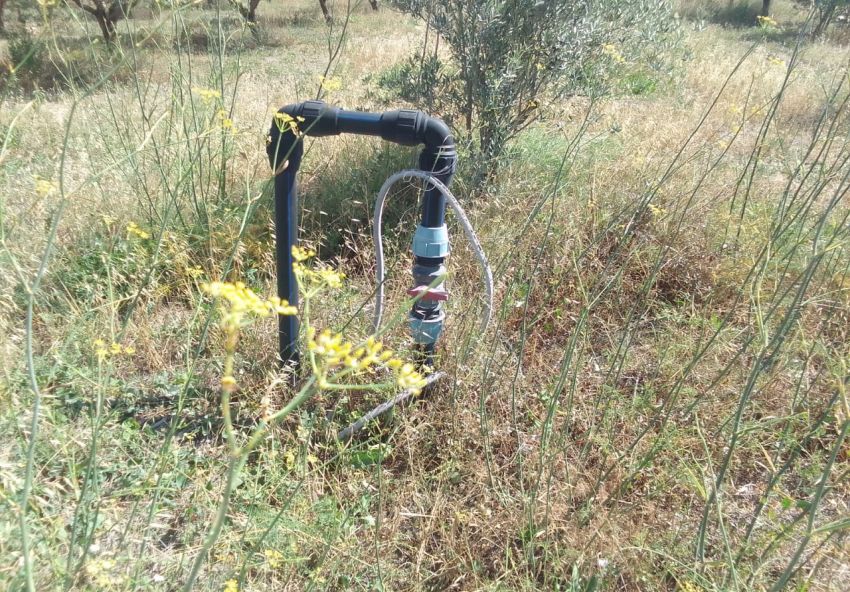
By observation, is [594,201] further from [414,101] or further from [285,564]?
[285,564]

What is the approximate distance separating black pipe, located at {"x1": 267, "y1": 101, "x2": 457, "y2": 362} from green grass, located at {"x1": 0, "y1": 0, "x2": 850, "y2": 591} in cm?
17

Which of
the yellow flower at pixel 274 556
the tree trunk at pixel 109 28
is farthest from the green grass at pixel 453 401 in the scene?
the tree trunk at pixel 109 28

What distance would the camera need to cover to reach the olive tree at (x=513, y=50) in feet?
10.8

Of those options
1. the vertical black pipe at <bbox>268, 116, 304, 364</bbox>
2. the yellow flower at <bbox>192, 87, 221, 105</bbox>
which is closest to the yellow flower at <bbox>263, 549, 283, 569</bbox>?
the vertical black pipe at <bbox>268, 116, 304, 364</bbox>

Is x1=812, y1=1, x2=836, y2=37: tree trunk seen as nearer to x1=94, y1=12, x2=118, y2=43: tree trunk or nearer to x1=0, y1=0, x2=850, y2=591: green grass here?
x1=0, y1=0, x2=850, y2=591: green grass

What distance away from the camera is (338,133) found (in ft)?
6.41

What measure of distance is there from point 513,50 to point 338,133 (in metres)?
1.93

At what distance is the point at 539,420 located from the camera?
6.83 feet

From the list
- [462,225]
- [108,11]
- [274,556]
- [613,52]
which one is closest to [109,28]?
[108,11]

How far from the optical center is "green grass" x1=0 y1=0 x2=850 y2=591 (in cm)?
142

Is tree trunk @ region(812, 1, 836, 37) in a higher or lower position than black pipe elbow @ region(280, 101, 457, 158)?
higher

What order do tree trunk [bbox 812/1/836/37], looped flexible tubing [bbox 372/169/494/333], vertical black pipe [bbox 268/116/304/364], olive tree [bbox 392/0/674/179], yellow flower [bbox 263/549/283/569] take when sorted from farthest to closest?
1. olive tree [bbox 392/0/674/179]
2. vertical black pipe [bbox 268/116/304/364]
3. looped flexible tubing [bbox 372/169/494/333]
4. tree trunk [bbox 812/1/836/37]
5. yellow flower [bbox 263/549/283/569]

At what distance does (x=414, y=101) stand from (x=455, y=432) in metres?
2.50

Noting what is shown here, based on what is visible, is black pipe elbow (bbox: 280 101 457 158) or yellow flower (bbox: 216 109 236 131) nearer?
yellow flower (bbox: 216 109 236 131)
